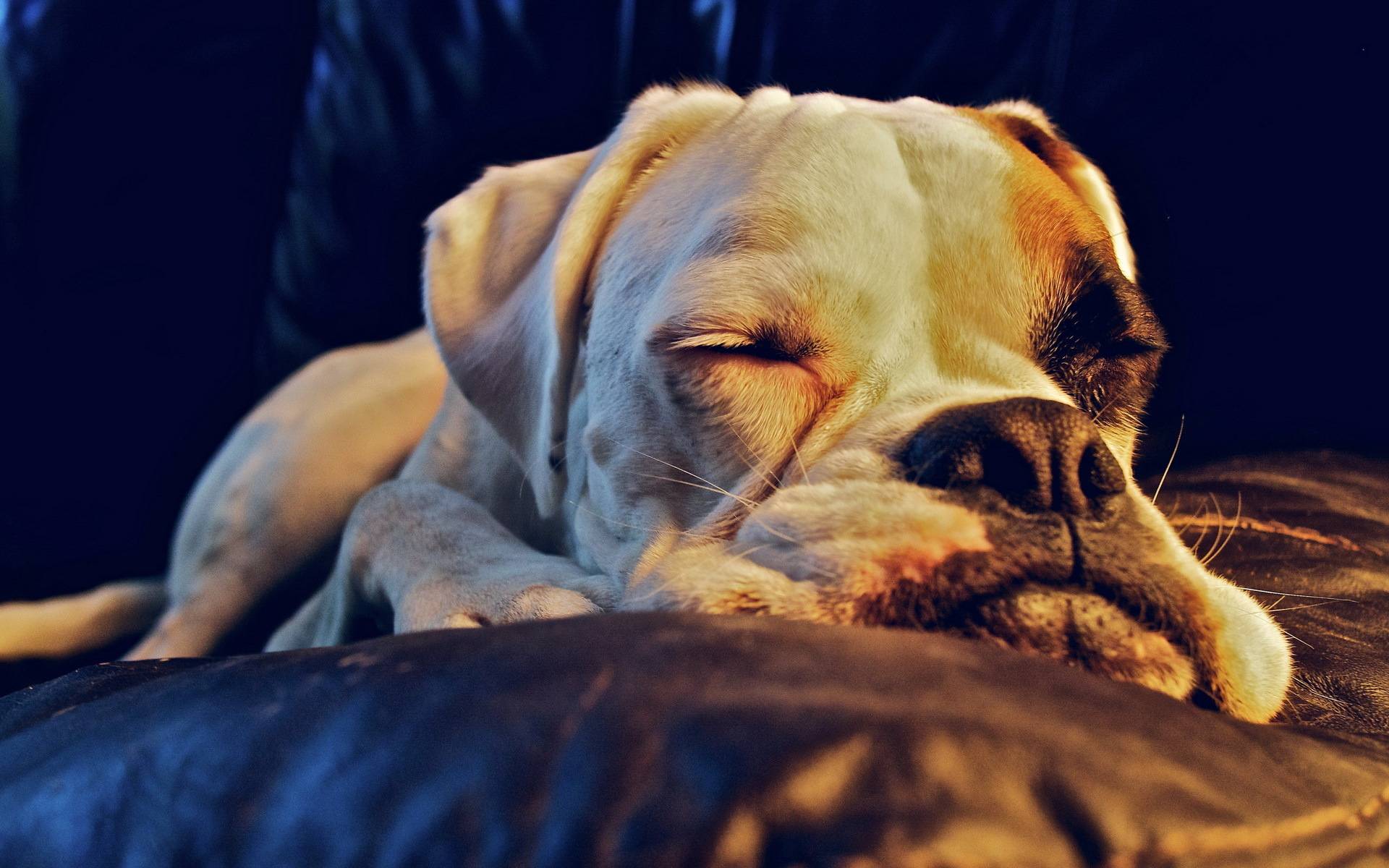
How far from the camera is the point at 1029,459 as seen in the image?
86 centimetres

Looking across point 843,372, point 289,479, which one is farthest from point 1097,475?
point 289,479

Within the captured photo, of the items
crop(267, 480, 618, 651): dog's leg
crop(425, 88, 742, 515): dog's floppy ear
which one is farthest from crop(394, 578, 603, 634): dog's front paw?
crop(425, 88, 742, 515): dog's floppy ear

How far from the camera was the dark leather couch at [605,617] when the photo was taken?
0.50 meters

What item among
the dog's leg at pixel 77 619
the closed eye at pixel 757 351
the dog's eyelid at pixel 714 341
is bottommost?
the dog's leg at pixel 77 619

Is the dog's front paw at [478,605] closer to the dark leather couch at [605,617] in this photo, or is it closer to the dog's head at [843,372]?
the dog's head at [843,372]

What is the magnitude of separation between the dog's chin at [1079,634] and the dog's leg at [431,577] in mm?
451

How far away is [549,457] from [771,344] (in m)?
0.45

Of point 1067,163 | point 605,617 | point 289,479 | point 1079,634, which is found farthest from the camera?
point 289,479

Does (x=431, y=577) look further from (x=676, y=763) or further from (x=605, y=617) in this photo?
(x=676, y=763)

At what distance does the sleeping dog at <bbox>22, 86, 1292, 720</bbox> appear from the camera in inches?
32.5

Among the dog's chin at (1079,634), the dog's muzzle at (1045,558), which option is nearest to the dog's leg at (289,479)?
the dog's muzzle at (1045,558)

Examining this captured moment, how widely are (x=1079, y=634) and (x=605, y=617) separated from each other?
1.32 feet

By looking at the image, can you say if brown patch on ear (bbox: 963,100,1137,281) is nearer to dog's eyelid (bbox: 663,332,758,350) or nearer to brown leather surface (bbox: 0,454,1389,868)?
dog's eyelid (bbox: 663,332,758,350)

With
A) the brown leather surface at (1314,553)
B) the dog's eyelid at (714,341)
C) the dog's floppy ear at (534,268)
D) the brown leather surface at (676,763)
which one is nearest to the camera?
the brown leather surface at (676,763)
